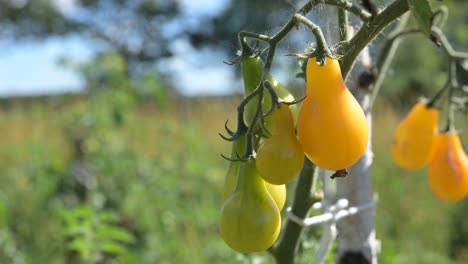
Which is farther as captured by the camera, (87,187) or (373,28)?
(87,187)

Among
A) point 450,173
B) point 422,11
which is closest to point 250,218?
point 422,11

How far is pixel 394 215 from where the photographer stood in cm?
360

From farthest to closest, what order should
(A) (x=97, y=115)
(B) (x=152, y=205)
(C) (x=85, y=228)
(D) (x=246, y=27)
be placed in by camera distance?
(A) (x=97, y=115) → (B) (x=152, y=205) → (C) (x=85, y=228) → (D) (x=246, y=27)

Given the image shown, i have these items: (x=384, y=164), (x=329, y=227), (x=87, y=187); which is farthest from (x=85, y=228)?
(x=384, y=164)

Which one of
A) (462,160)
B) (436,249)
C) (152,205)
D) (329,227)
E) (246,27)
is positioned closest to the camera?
(246,27)

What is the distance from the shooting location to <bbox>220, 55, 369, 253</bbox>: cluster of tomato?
62 centimetres

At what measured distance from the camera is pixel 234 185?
725 mm

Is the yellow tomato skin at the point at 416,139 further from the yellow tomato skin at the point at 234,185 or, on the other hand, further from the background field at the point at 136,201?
the background field at the point at 136,201

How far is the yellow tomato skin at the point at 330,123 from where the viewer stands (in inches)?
24.1

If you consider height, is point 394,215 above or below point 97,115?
below

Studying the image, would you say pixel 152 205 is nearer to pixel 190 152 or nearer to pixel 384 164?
pixel 190 152

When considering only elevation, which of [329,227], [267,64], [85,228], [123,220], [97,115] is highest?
[267,64]

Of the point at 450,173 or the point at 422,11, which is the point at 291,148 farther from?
the point at 450,173

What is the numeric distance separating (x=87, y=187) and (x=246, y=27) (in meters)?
2.48
